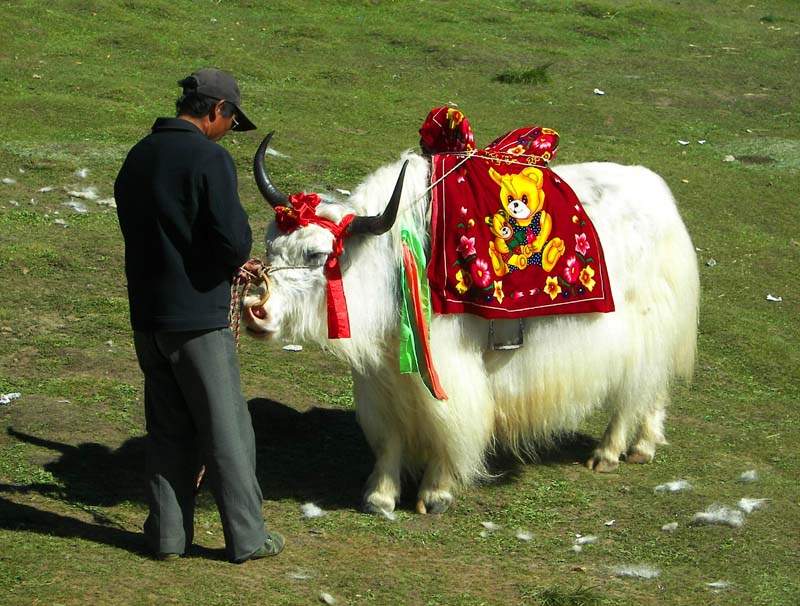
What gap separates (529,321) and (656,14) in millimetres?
10767

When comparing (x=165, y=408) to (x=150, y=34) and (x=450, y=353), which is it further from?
(x=150, y=34)

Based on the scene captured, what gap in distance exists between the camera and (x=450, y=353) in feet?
15.3

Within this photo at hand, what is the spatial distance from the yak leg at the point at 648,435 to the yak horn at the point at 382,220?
1715 millimetres

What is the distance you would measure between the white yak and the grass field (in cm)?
21

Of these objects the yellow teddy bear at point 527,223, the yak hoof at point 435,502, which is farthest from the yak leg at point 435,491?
the yellow teddy bear at point 527,223

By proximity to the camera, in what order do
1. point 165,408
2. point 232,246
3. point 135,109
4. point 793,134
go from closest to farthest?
point 232,246
point 165,408
point 135,109
point 793,134

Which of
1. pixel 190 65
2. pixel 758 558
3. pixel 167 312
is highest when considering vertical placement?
pixel 190 65

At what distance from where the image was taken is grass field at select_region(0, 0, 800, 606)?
160 inches

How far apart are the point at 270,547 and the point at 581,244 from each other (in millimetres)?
1793

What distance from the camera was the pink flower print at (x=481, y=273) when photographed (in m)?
4.57

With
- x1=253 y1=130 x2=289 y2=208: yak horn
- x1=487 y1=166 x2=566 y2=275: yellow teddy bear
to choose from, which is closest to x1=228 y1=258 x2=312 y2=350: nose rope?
x1=253 y1=130 x2=289 y2=208: yak horn

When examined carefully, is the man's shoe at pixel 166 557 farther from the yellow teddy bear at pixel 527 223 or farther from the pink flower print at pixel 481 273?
the yellow teddy bear at pixel 527 223

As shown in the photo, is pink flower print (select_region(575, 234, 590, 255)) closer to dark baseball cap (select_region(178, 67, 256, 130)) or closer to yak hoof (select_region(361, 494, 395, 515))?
yak hoof (select_region(361, 494, 395, 515))

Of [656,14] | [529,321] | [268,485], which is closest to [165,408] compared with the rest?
[268,485]
